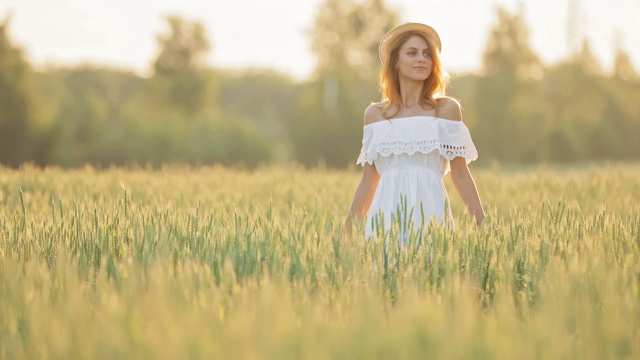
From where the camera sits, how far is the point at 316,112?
35188 millimetres

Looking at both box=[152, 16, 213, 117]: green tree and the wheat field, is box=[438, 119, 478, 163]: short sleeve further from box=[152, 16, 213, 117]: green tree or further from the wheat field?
box=[152, 16, 213, 117]: green tree

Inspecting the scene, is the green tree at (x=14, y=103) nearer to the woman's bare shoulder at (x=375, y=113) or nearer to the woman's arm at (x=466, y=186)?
the woman's bare shoulder at (x=375, y=113)

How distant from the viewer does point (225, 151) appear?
34.3 m

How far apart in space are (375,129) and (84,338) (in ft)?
8.63

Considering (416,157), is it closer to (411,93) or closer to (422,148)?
(422,148)

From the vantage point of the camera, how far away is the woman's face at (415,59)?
421 cm

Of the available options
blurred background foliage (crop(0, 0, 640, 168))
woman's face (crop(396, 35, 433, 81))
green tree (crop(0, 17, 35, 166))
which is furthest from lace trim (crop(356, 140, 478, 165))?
green tree (crop(0, 17, 35, 166))

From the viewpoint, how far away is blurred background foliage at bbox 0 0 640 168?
101 feet

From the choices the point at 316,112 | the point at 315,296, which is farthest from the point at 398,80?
the point at 316,112

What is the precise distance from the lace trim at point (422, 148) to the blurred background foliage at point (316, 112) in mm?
25386

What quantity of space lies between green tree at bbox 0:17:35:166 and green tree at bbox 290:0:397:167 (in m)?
11.1

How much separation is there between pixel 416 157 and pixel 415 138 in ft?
0.43

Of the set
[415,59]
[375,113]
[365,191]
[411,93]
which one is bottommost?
[365,191]

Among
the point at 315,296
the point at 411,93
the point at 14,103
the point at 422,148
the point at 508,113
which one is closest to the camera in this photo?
the point at 315,296
